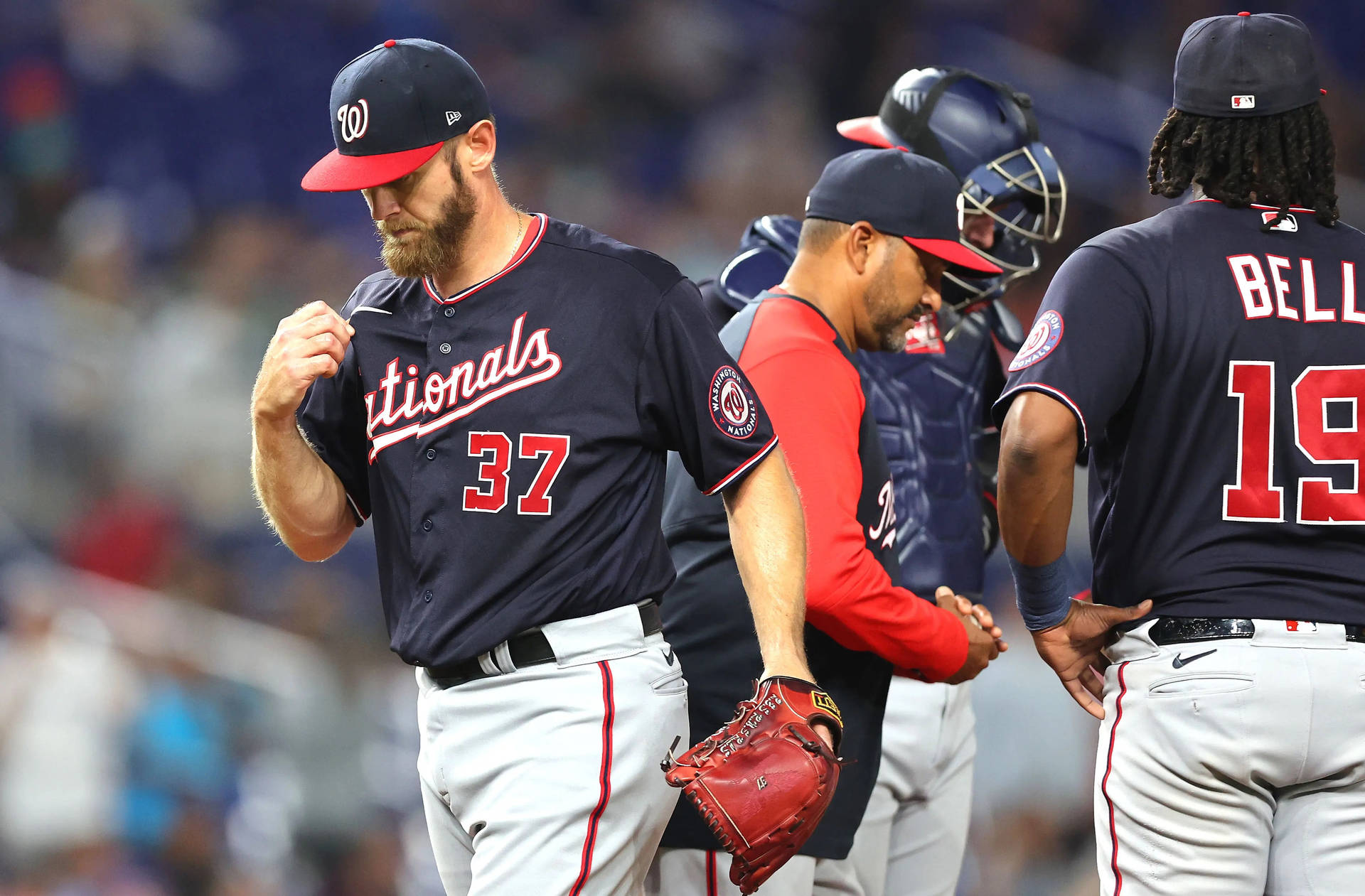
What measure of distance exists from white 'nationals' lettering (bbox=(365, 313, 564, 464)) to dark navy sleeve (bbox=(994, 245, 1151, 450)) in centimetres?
79

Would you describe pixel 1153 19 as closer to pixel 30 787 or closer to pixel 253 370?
pixel 253 370

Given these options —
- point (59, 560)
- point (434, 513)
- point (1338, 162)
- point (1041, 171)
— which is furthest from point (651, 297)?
point (1338, 162)

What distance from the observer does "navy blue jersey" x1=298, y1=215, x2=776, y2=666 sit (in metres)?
2.32

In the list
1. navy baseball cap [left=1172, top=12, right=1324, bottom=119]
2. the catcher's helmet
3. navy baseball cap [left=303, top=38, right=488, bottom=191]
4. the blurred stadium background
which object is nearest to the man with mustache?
the catcher's helmet

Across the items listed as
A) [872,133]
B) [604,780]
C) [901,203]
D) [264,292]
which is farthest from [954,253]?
[264,292]

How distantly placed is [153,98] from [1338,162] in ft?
18.8

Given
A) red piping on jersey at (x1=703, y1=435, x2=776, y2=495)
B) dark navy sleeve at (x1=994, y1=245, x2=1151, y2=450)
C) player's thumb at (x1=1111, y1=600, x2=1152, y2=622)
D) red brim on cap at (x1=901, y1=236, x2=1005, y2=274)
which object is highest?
red brim on cap at (x1=901, y1=236, x2=1005, y2=274)

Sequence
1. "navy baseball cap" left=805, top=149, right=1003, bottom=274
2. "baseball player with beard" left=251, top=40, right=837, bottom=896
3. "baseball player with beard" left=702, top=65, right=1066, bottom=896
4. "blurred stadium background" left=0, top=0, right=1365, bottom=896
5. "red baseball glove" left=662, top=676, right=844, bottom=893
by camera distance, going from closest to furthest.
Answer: "red baseball glove" left=662, top=676, right=844, bottom=893 → "baseball player with beard" left=251, top=40, right=837, bottom=896 → "navy baseball cap" left=805, top=149, right=1003, bottom=274 → "baseball player with beard" left=702, top=65, right=1066, bottom=896 → "blurred stadium background" left=0, top=0, right=1365, bottom=896

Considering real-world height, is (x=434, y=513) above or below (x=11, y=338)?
below

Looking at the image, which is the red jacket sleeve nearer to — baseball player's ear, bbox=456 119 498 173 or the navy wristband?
the navy wristband

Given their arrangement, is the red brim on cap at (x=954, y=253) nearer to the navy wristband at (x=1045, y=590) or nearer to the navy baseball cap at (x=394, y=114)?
the navy wristband at (x=1045, y=590)

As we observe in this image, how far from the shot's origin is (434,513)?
2369 millimetres

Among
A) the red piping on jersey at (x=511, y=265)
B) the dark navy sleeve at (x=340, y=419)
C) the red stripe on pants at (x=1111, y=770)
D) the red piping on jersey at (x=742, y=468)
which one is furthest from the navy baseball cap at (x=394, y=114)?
the red stripe on pants at (x=1111, y=770)

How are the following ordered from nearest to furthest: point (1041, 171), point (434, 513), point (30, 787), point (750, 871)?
point (750, 871) → point (434, 513) → point (1041, 171) → point (30, 787)
